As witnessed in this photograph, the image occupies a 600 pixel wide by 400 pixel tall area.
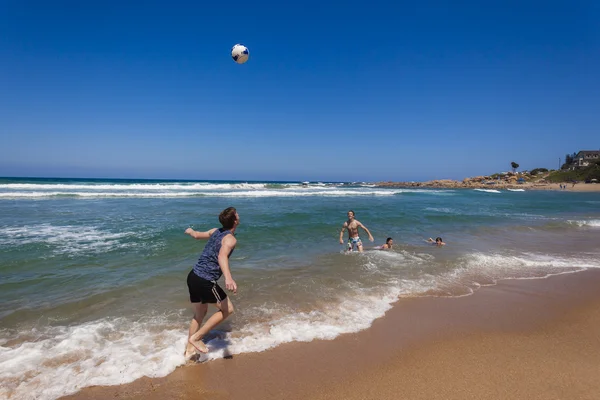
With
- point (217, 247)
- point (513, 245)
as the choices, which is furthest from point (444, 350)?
point (513, 245)

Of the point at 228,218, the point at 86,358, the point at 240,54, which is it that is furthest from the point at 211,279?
the point at 240,54

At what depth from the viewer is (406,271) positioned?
7.56 m

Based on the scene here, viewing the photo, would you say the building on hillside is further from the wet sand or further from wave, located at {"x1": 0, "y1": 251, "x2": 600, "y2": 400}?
wave, located at {"x1": 0, "y1": 251, "x2": 600, "y2": 400}

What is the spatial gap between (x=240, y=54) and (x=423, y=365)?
341 inches

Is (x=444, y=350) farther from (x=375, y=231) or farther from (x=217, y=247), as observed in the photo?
(x=375, y=231)

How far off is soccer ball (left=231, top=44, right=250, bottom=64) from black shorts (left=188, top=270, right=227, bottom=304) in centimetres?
712

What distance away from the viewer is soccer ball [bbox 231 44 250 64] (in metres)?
8.84

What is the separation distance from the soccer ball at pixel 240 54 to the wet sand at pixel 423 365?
25.3 feet

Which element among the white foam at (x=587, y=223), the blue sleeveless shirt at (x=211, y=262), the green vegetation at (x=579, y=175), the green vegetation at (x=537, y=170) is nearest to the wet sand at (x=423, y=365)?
the blue sleeveless shirt at (x=211, y=262)

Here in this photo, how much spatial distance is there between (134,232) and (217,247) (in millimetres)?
9570

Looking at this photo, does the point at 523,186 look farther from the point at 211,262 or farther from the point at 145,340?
the point at 145,340

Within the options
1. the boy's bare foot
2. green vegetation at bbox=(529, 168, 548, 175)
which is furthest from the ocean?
green vegetation at bbox=(529, 168, 548, 175)

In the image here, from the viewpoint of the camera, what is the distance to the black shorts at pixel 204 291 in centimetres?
362

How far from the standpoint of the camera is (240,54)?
8852mm
